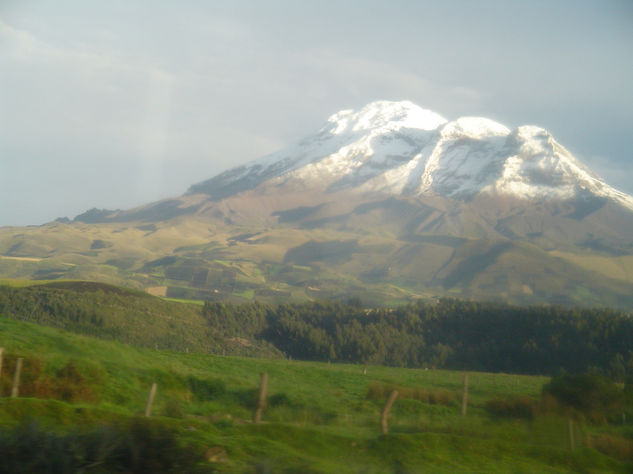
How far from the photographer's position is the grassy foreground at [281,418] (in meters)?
9.71

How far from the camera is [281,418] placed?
46.3ft

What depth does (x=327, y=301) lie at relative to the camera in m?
67.0

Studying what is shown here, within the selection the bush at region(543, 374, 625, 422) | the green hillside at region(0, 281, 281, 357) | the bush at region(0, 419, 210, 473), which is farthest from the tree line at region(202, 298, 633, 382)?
the bush at region(0, 419, 210, 473)

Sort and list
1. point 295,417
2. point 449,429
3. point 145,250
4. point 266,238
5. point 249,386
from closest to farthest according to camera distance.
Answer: point 449,429, point 295,417, point 249,386, point 145,250, point 266,238

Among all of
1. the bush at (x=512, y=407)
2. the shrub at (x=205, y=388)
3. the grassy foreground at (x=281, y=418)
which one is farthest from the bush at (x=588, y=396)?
the shrub at (x=205, y=388)

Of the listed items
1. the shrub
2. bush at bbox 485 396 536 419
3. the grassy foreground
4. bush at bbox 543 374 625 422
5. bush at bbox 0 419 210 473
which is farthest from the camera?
bush at bbox 543 374 625 422

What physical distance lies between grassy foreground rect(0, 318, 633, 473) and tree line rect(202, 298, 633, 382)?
24597 millimetres

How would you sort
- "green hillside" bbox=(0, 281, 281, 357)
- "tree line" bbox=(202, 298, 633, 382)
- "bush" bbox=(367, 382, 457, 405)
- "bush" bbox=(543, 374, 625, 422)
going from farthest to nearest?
"green hillside" bbox=(0, 281, 281, 357)
"tree line" bbox=(202, 298, 633, 382)
"bush" bbox=(367, 382, 457, 405)
"bush" bbox=(543, 374, 625, 422)

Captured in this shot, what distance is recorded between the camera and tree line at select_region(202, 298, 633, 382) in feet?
148

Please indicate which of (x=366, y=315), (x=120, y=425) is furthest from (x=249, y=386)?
(x=366, y=315)

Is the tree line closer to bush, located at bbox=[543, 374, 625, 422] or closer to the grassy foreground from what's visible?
bush, located at bbox=[543, 374, 625, 422]

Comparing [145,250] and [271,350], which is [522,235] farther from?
[271,350]

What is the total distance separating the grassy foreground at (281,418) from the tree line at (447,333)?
80.7 feet

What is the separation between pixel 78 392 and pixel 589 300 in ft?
204
